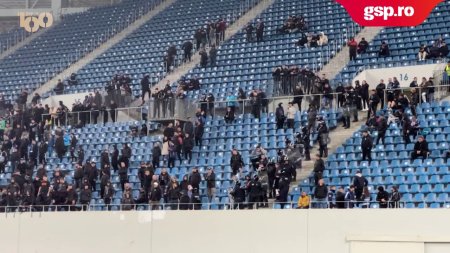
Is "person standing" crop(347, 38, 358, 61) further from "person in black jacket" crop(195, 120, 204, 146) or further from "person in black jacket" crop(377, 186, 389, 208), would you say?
"person in black jacket" crop(377, 186, 389, 208)

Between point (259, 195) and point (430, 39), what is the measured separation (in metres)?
9.20

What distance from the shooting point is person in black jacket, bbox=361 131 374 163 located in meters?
23.9

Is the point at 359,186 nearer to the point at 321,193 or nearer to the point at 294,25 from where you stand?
the point at 321,193

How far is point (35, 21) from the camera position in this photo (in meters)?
46.3

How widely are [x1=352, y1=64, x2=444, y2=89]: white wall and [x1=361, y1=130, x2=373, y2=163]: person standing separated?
478 centimetres

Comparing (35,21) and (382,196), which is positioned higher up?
(35,21)

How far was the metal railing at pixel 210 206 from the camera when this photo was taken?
21.6 m

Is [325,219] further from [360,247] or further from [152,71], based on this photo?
[152,71]

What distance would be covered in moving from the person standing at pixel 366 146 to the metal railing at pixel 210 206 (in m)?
2.05

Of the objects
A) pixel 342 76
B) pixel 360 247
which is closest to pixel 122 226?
pixel 360 247

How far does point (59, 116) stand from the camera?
107 ft

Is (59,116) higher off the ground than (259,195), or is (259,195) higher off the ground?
(59,116)

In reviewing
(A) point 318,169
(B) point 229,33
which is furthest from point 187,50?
(A) point 318,169

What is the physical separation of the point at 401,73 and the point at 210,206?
7055 millimetres
